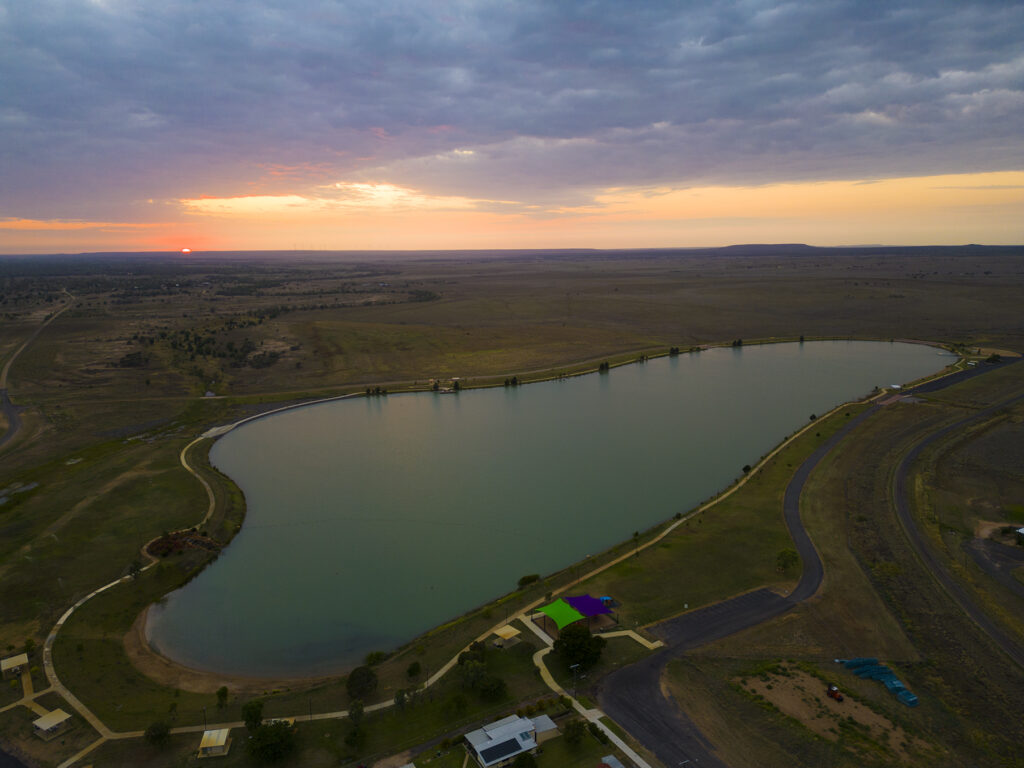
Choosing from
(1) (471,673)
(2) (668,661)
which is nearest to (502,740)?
(1) (471,673)

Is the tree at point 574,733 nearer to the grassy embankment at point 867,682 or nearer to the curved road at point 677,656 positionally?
the curved road at point 677,656

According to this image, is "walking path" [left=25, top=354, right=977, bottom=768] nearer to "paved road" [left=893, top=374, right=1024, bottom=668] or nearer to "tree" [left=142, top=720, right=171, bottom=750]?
"tree" [left=142, top=720, right=171, bottom=750]

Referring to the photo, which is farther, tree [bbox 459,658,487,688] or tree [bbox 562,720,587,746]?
tree [bbox 459,658,487,688]

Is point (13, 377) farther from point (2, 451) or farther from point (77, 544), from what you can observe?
point (77, 544)

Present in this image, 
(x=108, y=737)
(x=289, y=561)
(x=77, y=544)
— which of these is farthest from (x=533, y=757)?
(x=77, y=544)

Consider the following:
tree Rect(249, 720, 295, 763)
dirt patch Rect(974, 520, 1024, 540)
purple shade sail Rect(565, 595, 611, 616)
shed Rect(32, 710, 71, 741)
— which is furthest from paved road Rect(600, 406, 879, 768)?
shed Rect(32, 710, 71, 741)

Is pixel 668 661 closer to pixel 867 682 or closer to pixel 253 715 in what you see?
pixel 867 682
